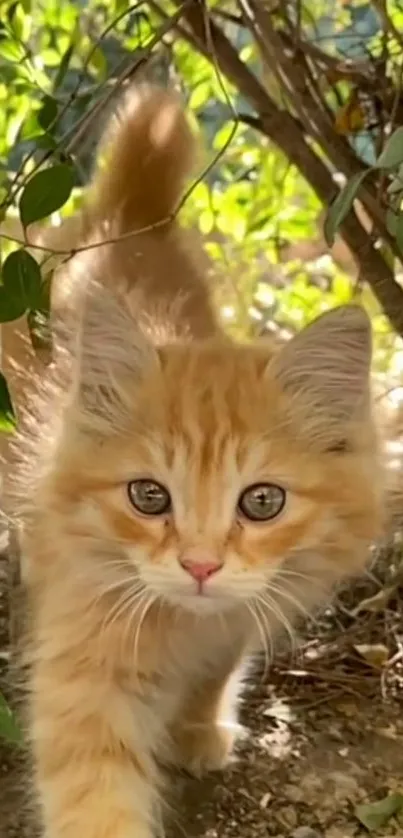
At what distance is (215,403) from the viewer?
4.24ft

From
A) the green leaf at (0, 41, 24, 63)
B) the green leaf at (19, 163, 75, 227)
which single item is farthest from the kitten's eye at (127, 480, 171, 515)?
the green leaf at (0, 41, 24, 63)

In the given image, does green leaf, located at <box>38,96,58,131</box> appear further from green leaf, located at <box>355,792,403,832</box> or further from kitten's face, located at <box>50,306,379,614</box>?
green leaf, located at <box>355,792,403,832</box>

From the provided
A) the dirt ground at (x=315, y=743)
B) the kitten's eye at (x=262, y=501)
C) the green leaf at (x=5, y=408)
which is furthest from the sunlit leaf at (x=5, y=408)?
the dirt ground at (x=315, y=743)

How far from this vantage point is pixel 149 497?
1.24 metres

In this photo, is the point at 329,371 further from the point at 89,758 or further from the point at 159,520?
the point at 89,758

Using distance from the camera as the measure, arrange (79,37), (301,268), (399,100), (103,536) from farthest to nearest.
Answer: (301,268)
(79,37)
(399,100)
(103,536)

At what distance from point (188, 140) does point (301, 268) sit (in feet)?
2.21

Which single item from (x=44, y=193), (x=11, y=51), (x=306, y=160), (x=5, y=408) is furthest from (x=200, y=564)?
(x=306, y=160)

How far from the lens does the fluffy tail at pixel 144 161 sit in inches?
68.8

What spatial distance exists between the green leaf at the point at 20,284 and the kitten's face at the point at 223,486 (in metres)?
0.22

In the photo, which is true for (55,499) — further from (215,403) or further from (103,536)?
(215,403)

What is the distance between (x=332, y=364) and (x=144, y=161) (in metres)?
0.59

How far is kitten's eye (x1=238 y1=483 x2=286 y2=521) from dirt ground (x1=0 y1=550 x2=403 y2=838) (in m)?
0.36

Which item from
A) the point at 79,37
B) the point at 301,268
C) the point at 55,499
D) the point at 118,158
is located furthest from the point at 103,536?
the point at 301,268
